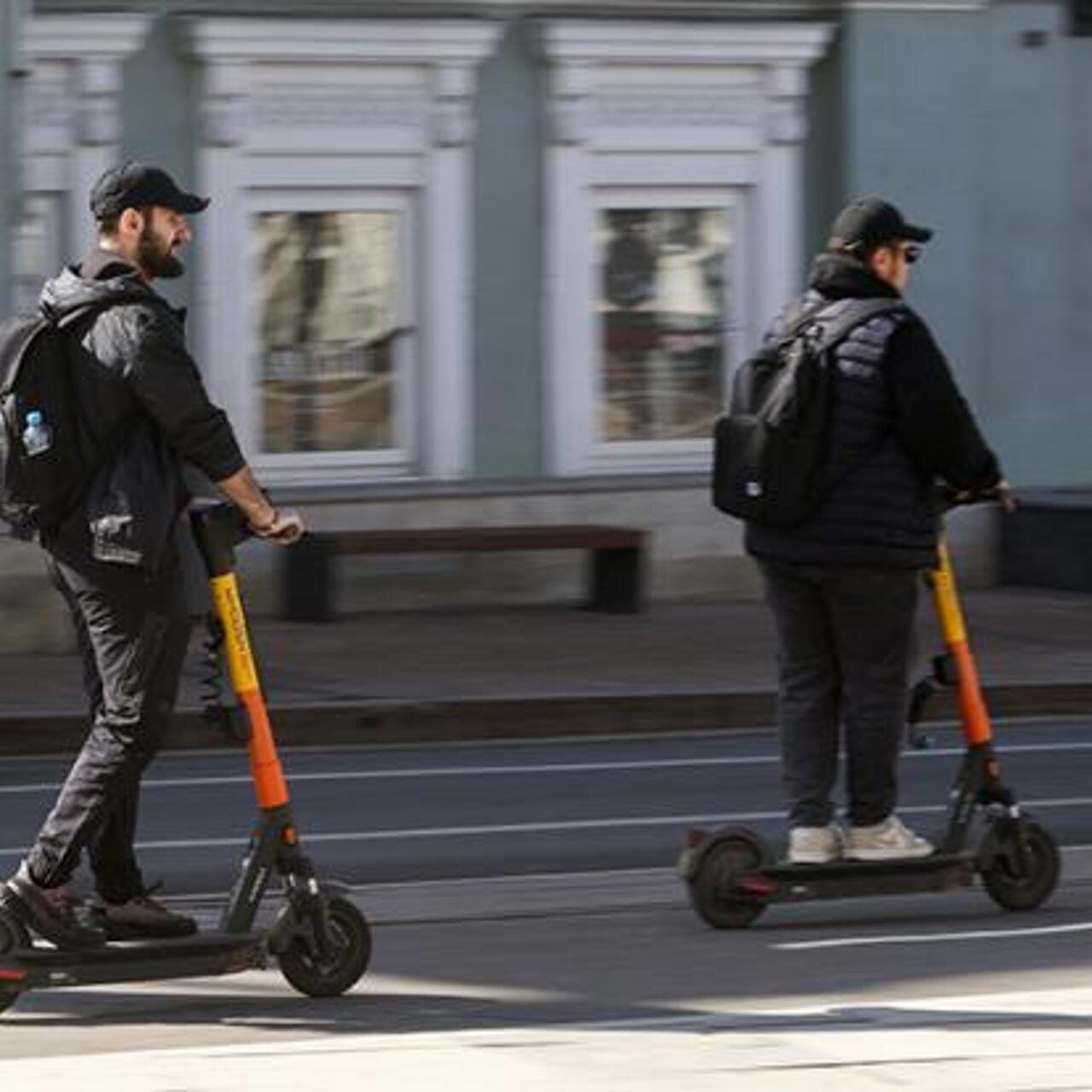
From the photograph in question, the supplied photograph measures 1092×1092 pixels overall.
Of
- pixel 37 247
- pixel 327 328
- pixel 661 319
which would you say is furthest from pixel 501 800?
pixel 661 319

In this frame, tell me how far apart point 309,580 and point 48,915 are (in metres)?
11.1

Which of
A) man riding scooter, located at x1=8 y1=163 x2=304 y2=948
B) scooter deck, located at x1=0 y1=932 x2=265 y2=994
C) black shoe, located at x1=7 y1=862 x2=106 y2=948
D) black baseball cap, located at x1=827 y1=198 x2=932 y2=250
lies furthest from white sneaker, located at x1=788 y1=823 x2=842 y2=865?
black shoe, located at x1=7 y1=862 x2=106 y2=948

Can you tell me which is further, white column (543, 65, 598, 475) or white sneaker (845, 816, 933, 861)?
white column (543, 65, 598, 475)

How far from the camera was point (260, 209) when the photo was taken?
1959cm

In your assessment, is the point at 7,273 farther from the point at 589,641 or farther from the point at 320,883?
the point at 320,883

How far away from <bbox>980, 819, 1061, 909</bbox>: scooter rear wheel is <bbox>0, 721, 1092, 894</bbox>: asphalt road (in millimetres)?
1636

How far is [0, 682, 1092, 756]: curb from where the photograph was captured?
14836mm

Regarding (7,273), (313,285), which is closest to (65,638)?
(7,273)

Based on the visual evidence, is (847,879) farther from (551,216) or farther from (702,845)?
(551,216)

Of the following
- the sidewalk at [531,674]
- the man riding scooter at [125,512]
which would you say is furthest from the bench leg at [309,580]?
the man riding scooter at [125,512]

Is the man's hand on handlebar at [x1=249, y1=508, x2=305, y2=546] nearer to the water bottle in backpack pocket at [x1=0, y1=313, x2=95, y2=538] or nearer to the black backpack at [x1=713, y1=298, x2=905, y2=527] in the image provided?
the water bottle in backpack pocket at [x1=0, y1=313, x2=95, y2=538]

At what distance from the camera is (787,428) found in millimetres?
8906

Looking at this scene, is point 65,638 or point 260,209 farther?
point 260,209

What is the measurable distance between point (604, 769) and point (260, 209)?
6.60 m
